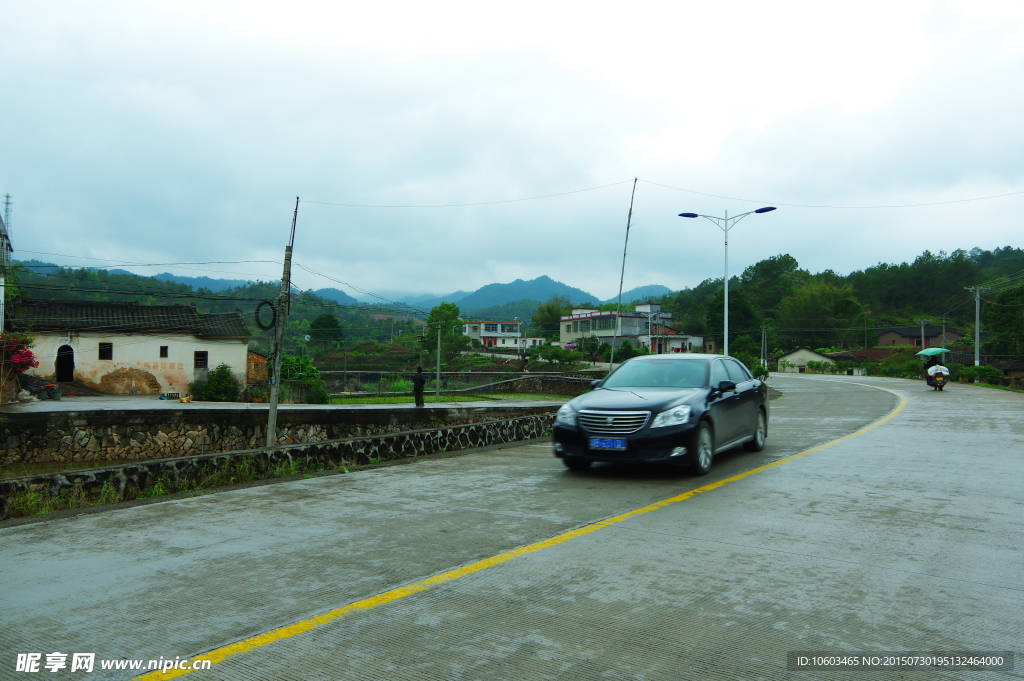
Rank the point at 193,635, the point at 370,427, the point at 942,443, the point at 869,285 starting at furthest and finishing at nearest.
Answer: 1. the point at 869,285
2. the point at 370,427
3. the point at 942,443
4. the point at 193,635

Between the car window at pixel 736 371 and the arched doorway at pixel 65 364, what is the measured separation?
121ft

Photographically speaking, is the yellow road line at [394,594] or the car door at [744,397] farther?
the car door at [744,397]

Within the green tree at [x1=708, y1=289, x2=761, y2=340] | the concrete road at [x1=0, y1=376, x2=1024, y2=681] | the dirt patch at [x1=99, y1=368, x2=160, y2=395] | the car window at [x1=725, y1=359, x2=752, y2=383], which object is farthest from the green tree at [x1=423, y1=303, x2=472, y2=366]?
the concrete road at [x1=0, y1=376, x2=1024, y2=681]

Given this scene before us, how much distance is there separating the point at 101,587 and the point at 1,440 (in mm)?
19019

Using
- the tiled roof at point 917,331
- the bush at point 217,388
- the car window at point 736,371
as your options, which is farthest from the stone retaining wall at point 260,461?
the tiled roof at point 917,331

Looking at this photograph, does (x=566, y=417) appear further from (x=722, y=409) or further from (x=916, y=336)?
(x=916, y=336)

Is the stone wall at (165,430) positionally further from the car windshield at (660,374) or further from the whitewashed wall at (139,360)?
the whitewashed wall at (139,360)

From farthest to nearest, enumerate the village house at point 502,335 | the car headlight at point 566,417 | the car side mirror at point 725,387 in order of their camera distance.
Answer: the village house at point 502,335
the car side mirror at point 725,387
the car headlight at point 566,417

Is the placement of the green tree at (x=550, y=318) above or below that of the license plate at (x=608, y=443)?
above

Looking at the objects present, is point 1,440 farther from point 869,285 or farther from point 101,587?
point 869,285

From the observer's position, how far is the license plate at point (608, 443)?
8.25m

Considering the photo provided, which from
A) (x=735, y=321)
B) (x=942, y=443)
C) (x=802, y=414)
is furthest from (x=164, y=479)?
(x=735, y=321)

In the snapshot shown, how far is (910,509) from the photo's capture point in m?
6.68

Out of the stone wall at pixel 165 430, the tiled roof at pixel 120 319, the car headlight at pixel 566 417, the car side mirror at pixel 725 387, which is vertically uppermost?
the tiled roof at pixel 120 319
